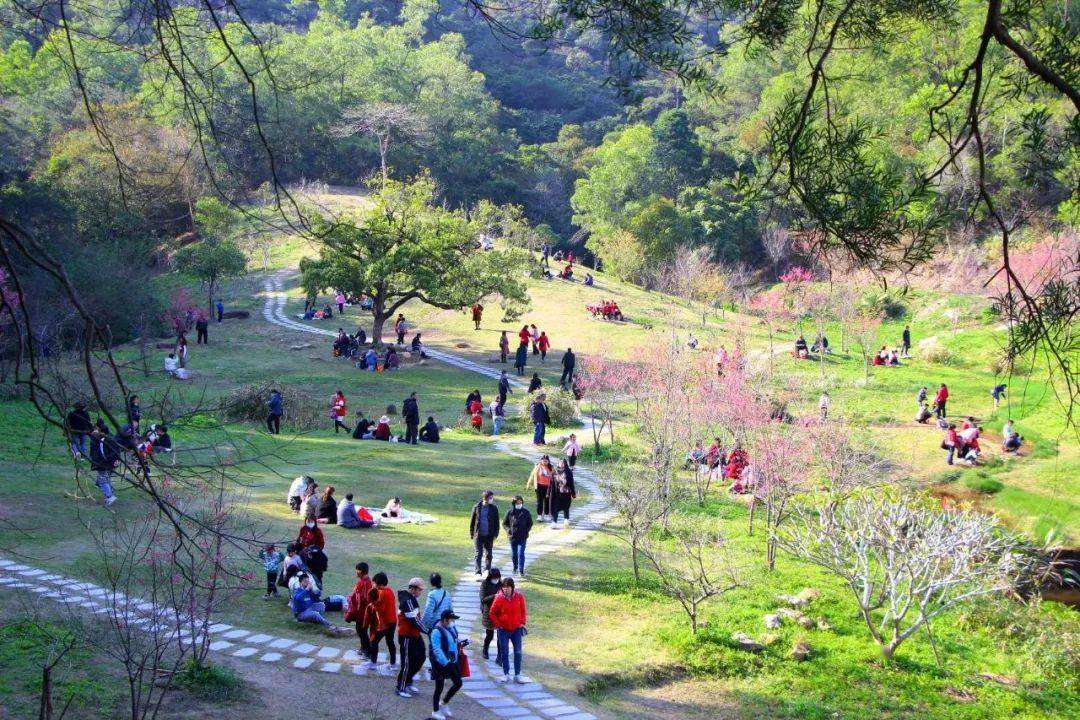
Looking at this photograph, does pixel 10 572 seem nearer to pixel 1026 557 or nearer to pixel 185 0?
pixel 185 0

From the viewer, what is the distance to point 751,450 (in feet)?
59.1

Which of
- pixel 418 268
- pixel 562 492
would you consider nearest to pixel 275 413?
pixel 562 492

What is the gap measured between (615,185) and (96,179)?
2480 centimetres

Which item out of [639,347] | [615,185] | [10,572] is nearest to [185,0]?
[10,572]

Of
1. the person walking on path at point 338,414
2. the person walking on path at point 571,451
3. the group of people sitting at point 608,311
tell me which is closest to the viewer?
the person walking on path at point 571,451

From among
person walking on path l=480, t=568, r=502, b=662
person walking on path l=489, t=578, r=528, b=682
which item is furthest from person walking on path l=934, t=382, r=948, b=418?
person walking on path l=489, t=578, r=528, b=682

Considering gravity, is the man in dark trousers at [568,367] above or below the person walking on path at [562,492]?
above

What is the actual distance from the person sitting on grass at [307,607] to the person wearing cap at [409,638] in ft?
5.26

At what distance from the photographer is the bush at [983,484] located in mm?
20359

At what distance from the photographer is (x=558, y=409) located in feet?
80.4

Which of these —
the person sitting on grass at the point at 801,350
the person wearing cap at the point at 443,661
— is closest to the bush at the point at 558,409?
the person sitting on grass at the point at 801,350

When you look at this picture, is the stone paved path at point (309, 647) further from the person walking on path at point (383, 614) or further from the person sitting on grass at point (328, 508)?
the person sitting on grass at point (328, 508)

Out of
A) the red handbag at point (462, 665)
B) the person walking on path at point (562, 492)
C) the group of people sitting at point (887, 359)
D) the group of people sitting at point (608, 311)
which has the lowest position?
the red handbag at point (462, 665)

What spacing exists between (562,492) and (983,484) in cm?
1003
